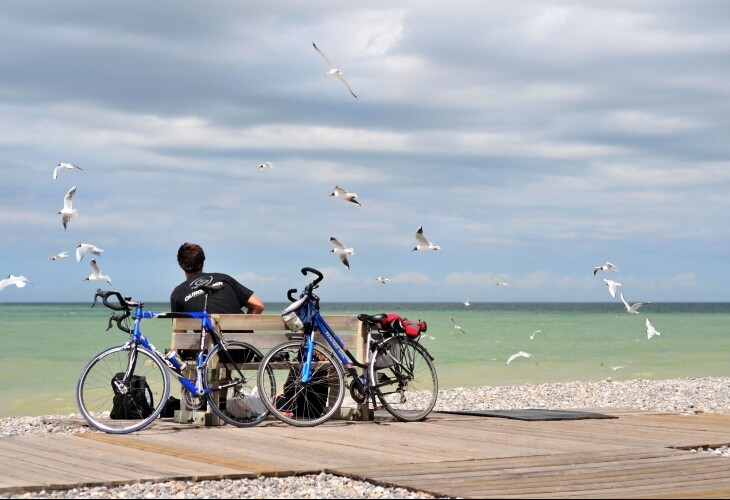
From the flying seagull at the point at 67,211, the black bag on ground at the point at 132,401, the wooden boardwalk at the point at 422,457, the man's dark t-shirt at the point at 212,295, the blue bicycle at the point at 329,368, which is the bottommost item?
the wooden boardwalk at the point at 422,457

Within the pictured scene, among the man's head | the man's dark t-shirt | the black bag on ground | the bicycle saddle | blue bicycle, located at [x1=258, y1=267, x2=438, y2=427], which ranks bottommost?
the black bag on ground

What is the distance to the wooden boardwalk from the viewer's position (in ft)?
21.6

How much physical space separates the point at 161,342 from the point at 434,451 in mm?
31465

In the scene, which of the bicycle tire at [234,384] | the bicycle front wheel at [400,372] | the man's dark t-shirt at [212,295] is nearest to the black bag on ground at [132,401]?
the bicycle tire at [234,384]

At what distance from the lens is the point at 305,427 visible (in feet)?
31.3

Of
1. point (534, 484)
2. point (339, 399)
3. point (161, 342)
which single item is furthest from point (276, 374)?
point (161, 342)

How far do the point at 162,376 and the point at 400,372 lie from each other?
218 centimetres

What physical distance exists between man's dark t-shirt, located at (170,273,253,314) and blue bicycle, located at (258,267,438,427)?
50 cm

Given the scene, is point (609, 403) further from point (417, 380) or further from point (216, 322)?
point (216, 322)

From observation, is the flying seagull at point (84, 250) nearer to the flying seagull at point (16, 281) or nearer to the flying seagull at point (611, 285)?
the flying seagull at point (16, 281)

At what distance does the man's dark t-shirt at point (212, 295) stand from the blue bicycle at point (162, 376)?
14 cm

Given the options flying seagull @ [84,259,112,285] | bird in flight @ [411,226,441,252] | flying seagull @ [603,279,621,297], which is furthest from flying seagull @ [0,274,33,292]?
flying seagull @ [603,279,621,297]

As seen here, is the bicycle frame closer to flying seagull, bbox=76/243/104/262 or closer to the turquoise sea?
flying seagull, bbox=76/243/104/262

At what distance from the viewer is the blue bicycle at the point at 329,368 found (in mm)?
9711
